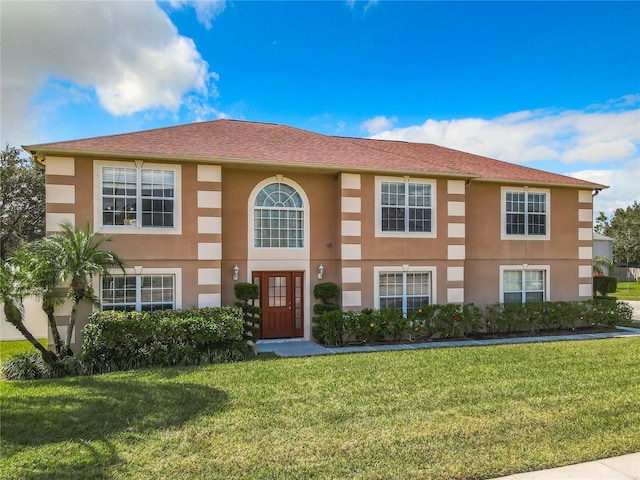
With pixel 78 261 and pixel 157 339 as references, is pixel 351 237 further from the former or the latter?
pixel 78 261

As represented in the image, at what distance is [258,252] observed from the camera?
1342cm

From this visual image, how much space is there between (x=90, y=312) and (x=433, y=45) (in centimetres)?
1405

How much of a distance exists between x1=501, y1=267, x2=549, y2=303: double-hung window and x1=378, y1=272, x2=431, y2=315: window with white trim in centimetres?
352

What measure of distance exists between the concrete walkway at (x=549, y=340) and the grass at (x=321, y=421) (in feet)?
0.51

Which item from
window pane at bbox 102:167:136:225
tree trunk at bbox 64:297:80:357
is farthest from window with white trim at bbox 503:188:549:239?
tree trunk at bbox 64:297:80:357

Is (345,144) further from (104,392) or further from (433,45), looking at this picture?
(104,392)

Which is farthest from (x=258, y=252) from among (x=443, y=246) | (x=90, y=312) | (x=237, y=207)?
(x=443, y=246)

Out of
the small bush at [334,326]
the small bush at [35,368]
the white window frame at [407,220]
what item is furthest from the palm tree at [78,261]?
the white window frame at [407,220]

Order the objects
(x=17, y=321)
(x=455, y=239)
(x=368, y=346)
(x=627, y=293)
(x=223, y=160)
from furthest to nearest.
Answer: (x=627, y=293)
(x=455, y=239)
(x=368, y=346)
(x=223, y=160)
(x=17, y=321)

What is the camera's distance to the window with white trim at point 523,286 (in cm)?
1591

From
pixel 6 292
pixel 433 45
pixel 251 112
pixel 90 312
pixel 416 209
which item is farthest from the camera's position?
pixel 251 112

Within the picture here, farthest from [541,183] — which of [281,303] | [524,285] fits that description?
[281,303]

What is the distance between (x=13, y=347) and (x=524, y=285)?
57.1 feet

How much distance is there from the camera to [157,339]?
1046 cm
